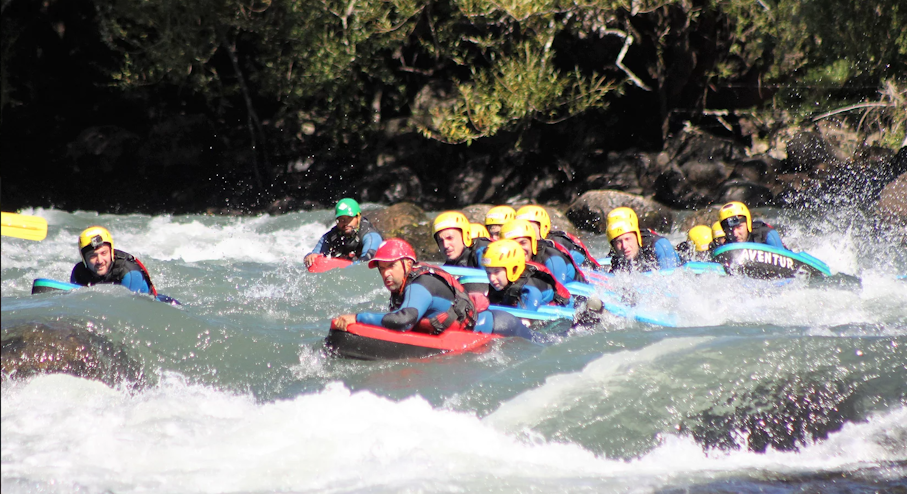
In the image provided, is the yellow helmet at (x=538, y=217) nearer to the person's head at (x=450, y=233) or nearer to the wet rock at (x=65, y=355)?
the person's head at (x=450, y=233)

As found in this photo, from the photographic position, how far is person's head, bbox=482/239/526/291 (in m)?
6.66

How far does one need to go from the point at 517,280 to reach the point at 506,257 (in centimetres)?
38

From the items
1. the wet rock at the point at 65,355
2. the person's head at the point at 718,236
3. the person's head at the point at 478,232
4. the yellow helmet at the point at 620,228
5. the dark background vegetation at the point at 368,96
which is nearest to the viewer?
the wet rock at the point at 65,355

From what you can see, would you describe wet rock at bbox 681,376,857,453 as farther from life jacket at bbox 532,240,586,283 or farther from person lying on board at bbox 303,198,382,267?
person lying on board at bbox 303,198,382,267

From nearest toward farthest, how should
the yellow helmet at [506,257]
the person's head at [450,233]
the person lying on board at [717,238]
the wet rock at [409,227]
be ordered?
the yellow helmet at [506,257]
the person's head at [450,233]
the person lying on board at [717,238]
the wet rock at [409,227]

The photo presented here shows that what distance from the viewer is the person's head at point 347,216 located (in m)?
10.2

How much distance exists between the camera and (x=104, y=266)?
296 inches

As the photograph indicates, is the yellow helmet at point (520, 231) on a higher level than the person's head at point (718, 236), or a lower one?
lower

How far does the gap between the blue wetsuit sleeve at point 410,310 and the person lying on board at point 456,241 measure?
1.53m

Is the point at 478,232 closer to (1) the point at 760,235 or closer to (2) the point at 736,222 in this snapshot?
(2) the point at 736,222

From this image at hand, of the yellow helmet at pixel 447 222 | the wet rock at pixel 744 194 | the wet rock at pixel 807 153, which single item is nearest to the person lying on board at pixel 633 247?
the yellow helmet at pixel 447 222

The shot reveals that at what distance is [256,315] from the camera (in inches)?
328

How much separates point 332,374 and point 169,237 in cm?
890

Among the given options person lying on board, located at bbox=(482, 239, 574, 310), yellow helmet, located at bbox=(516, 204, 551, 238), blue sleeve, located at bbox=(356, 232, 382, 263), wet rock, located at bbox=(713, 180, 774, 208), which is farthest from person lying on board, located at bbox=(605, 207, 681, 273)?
wet rock, located at bbox=(713, 180, 774, 208)
